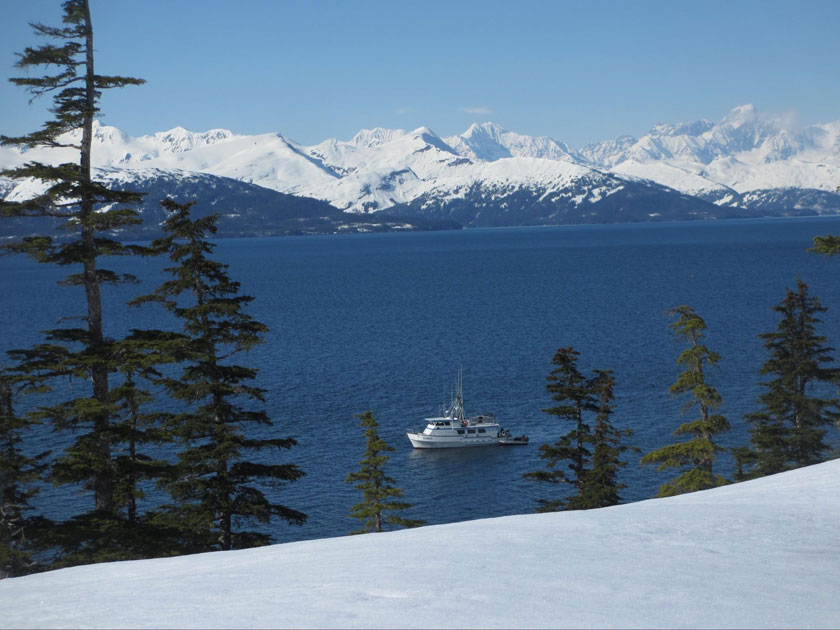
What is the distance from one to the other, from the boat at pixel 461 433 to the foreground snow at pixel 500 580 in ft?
164

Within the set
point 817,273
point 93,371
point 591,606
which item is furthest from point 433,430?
point 817,273

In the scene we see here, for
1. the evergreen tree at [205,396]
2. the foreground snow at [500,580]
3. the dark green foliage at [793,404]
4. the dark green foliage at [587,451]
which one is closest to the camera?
the foreground snow at [500,580]

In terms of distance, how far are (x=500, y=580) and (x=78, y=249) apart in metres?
14.7

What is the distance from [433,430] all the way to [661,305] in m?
79.8

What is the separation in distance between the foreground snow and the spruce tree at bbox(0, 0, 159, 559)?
7.75 meters

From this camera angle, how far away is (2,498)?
2084cm

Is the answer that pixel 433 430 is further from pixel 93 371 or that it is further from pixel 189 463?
pixel 93 371

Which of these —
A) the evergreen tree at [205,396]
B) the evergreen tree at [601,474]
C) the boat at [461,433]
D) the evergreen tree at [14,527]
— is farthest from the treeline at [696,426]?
the boat at [461,433]

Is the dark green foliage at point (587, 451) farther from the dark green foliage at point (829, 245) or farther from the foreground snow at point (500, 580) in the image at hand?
the foreground snow at point (500, 580)

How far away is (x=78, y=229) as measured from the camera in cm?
2050

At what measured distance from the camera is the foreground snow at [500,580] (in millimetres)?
8672

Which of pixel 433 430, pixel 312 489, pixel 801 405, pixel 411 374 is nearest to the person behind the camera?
pixel 801 405

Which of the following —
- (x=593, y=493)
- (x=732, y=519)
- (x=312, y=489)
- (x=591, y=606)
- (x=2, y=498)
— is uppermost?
(x=591, y=606)

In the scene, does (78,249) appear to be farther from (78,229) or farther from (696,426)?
(696,426)
